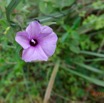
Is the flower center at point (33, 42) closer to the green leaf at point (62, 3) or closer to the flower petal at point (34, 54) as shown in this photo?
the flower petal at point (34, 54)

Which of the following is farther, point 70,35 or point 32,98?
point 32,98

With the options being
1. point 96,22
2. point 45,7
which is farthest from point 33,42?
point 96,22

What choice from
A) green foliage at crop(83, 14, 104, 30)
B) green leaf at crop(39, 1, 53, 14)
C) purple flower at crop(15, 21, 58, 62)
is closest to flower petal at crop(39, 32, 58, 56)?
purple flower at crop(15, 21, 58, 62)

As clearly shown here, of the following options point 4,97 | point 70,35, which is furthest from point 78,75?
point 4,97

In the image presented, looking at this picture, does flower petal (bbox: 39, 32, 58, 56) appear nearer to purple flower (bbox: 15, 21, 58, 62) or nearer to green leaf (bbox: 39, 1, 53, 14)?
purple flower (bbox: 15, 21, 58, 62)

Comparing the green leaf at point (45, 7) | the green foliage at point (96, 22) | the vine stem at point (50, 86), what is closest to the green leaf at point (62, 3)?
the green leaf at point (45, 7)

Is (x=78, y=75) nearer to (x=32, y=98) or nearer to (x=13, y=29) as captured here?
(x=32, y=98)

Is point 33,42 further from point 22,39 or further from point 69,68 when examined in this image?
point 69,68
